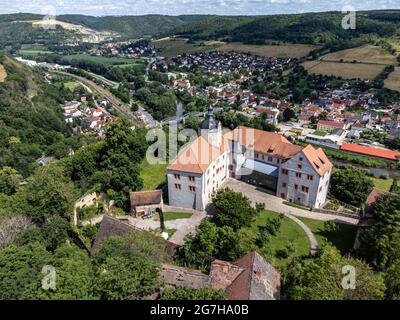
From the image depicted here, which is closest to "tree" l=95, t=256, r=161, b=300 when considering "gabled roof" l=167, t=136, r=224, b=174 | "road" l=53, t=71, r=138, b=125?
"gabled roof" l=167, t=136, r=224, b=174

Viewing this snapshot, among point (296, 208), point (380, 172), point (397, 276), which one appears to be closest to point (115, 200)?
point (296, 208)

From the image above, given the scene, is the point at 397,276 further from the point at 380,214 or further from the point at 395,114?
the point at 395,114

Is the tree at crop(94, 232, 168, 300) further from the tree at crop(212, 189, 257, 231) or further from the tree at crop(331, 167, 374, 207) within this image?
the tree at crop(331, 167, 374, 207)

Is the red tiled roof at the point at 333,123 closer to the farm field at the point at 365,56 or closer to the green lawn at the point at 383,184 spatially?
the green lawn at the point at 383,184

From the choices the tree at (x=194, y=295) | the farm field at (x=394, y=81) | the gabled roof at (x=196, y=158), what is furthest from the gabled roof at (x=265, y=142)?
the farm field at (x=394, y=81)

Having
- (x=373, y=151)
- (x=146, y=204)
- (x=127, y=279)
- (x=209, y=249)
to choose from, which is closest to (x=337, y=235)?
(x=209, y=249)

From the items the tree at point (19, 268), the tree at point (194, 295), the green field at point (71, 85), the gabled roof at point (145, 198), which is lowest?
the green field at point (71, 85)

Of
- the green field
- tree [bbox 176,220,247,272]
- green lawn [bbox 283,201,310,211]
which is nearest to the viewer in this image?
tree [bbox 176,220,247,272]
